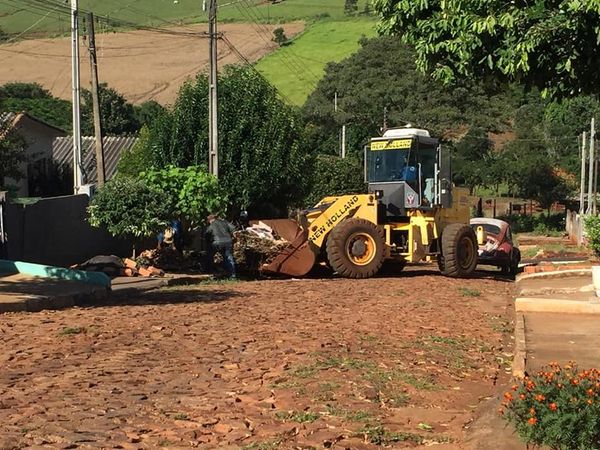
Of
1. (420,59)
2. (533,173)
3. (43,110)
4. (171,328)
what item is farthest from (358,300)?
(43,110)

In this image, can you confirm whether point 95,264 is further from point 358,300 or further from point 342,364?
point 342,364

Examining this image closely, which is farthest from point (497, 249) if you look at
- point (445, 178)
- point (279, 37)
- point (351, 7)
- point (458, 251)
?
point (351, 7)

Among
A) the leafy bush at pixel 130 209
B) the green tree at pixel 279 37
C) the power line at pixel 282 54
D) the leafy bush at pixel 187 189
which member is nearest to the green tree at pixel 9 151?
the leafy bush at pixel 187 189

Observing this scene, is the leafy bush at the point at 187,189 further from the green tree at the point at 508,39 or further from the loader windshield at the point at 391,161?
the green tree at the point at 508,39

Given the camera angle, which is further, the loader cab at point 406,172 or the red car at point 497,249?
the red car at point 497,249

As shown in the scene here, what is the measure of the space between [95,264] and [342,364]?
12054 millimetres

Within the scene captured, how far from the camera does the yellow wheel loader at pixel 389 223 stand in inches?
797

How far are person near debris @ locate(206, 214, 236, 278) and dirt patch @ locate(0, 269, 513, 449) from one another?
4.61 meters

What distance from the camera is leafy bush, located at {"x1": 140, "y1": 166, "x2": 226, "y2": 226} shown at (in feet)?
69.9

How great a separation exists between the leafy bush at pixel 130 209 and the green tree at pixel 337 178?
2600 centimetres

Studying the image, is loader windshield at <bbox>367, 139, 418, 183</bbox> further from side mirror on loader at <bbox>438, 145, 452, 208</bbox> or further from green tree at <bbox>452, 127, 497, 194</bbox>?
green tree at <bbox>452, 127, 497, 194</bbox>

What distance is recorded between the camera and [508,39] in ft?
20.8

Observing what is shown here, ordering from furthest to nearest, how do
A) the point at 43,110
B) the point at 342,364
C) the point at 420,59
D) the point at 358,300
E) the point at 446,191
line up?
the point at 43,110
the point at 446,191
the point at 358,300
the point at 342,364
the point at 420,59

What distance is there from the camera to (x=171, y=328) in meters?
11.9
